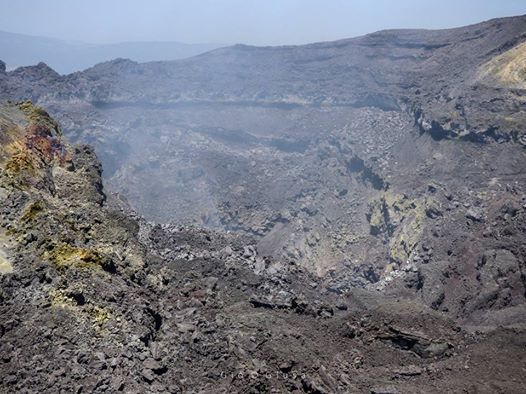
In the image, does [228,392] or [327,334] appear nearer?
[228,392]

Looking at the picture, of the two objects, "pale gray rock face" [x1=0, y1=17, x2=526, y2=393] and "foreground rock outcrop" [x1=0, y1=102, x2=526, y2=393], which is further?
"pale gray rock face" [x1=0, y1=17, x2=526, y2=393]

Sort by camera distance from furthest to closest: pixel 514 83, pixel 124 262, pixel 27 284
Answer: pixel 514 83
pixel 124 262
pixel 27 284

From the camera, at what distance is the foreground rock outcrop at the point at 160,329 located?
10.6m

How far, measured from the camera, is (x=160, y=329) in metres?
12.9

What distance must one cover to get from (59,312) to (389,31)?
1966 inches

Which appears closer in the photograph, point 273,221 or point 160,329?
point 160,329

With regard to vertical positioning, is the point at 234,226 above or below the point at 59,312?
below

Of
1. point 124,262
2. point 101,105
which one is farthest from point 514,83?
point 101,105

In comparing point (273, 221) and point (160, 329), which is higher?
point (160, 329)

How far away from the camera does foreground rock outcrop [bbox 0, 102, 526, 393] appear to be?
1061 centimetres

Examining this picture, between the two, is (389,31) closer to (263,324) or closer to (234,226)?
(234,226)

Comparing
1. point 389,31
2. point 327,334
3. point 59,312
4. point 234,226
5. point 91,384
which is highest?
point 389,31

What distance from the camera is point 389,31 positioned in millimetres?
53406

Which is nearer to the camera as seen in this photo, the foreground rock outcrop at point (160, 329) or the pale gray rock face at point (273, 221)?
the foreground rock outcrop at point (160, 329)
